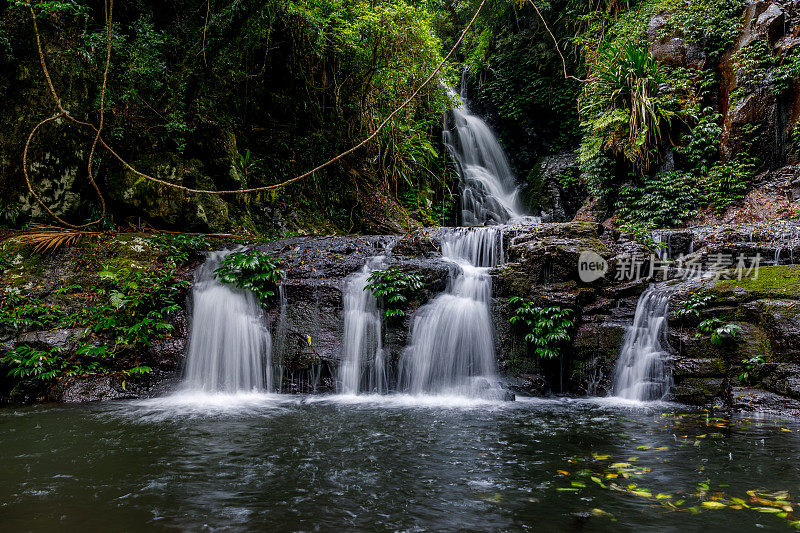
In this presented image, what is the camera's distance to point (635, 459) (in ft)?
11.4

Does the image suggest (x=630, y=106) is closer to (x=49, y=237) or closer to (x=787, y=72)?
(x=787, y=72)

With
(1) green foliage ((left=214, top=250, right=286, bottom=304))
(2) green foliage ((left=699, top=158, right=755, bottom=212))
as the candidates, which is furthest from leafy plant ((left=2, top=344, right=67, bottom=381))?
(2) green foliage ((left=699, top=158, right=755, bottom=212))

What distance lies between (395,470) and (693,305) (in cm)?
497

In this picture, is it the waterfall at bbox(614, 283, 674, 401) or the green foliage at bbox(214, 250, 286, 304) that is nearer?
the waterfall at bbox(614, 283, 674, 401)

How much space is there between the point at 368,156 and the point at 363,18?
360 centimetres

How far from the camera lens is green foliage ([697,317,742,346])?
541 cm

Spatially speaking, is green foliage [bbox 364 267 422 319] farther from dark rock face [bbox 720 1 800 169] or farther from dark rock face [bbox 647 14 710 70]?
dark rock face [bbox 647 14 710 70]

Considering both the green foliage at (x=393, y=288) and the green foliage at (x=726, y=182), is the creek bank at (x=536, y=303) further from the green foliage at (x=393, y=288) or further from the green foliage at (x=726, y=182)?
the green foliage at (x=726, y=182)

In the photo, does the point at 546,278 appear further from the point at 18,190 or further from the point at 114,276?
the point at 18,190

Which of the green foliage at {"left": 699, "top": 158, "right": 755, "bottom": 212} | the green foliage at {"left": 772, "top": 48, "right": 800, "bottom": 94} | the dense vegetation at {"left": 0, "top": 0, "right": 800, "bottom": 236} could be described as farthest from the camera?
the green foliage at {"left": 699, "top": 158, "right": 755, "bottom": 212}

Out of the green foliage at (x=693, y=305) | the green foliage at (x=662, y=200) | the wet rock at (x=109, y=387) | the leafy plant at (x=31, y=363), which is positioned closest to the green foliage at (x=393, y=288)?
the wet rock at (x=109, y=387)

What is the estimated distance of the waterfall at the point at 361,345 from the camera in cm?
660

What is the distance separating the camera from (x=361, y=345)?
6.78 meters

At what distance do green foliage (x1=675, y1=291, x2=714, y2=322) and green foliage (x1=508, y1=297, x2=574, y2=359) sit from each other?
56.9 inches
